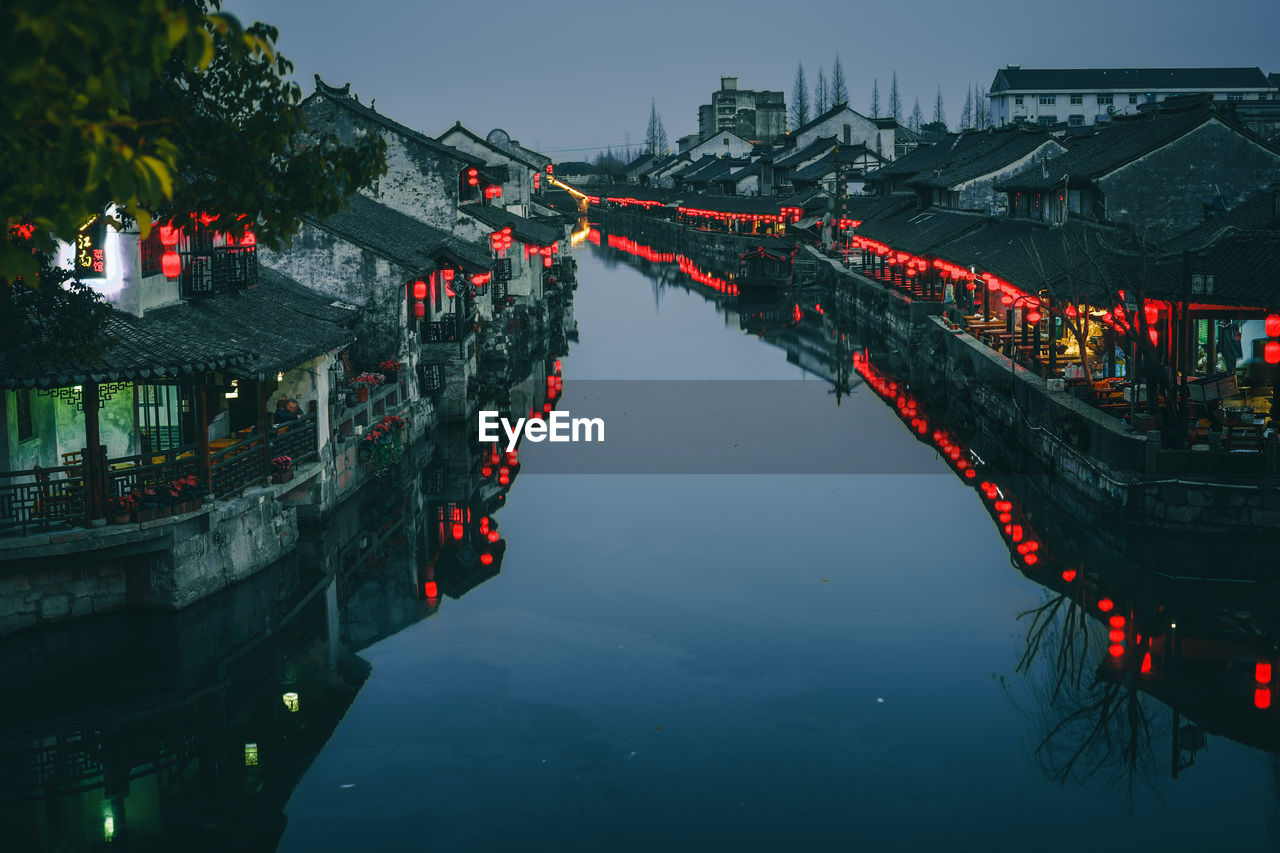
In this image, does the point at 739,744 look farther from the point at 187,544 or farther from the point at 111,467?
the point at 111,467

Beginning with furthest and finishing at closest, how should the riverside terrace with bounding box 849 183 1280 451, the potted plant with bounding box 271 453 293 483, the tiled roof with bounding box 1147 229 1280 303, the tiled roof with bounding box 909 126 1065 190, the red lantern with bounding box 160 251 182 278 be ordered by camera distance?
the tiled roof with bounding box 909 126 1065 190 < the tiled roof with bounding box 1147 229 1280 303 < the riverside terrace with bounding box 849 183 1280 451 < the potted plant with bounding box 271 453 293 483 < the red lantern with bounding box 160 251 182 278

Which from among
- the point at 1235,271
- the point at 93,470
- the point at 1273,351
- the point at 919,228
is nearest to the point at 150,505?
the point at 93,470

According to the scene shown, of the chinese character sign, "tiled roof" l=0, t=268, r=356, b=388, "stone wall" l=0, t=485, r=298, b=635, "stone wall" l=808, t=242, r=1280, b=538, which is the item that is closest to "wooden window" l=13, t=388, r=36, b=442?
"tiled roof" l=0, t=268, r=356, b=388

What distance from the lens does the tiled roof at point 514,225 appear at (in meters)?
50.9

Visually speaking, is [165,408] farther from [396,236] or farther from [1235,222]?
[1235,222]

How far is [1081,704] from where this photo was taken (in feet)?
62.3

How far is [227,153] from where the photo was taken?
15.2m

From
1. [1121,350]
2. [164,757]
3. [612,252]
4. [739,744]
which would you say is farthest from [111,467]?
[612,252]

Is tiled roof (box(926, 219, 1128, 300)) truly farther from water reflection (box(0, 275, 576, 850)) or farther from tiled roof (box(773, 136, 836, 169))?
tiled roof (box(773, 136, 836, 169))

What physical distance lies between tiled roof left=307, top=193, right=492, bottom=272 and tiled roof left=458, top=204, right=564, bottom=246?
57.8 inches

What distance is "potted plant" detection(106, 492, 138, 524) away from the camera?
65.2 feet

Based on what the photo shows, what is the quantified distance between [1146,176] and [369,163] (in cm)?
3410

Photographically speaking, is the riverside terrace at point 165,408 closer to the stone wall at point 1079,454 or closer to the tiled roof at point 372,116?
the stone wall at point 1079,454

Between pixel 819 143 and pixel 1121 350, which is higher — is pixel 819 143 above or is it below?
above
